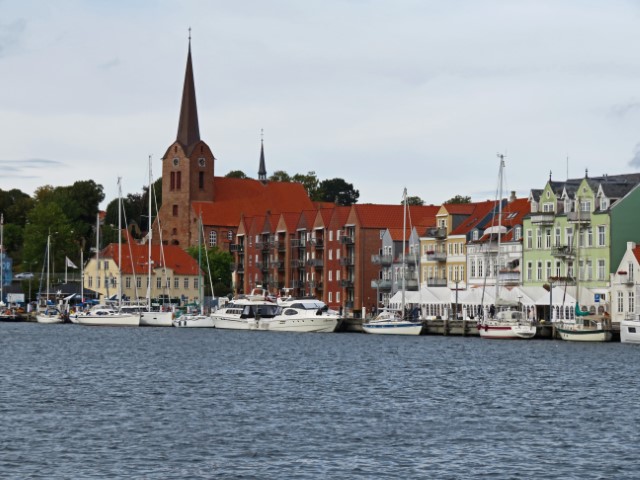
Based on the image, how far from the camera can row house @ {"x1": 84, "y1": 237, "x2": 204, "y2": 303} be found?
179500mm

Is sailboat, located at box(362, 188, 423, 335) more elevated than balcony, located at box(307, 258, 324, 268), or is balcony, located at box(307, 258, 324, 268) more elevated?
balcony, located at box(307, 258, 324, 268)

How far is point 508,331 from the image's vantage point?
10300 centimetres

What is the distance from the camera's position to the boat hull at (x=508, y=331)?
336ft

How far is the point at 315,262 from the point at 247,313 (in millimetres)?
27736

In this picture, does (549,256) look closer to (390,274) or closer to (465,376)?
(390,274)

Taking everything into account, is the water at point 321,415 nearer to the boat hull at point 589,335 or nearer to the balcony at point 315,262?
the boat hull at point 589,335

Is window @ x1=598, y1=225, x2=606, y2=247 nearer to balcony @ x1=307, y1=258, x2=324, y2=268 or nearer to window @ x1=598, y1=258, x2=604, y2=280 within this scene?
window @ x1=598, y1=258, x2=604, y2=280

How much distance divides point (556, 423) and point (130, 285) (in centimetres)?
13590

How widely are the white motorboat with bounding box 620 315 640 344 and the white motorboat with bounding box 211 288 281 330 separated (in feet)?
143

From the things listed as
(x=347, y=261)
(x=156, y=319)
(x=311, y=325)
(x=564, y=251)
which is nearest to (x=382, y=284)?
(x=347, y=261)

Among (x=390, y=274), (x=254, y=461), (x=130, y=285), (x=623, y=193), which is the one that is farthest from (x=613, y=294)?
(x=130, y=285)

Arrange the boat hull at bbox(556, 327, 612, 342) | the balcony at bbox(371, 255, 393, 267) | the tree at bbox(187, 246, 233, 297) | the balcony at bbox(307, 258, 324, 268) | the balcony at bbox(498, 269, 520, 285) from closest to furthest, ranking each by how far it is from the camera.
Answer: the boat hull at bbox(556, 327, 612, 342), the balcony at bbox(498, 269, 520, 285), the balcony at bbox(371, 255, 393, 267), the balcony at bbox(307, 258, 324, 268), the tree at bbox(187, 246, 233, 297)

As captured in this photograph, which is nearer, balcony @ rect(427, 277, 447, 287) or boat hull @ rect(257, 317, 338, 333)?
boat hull @ rect(257, 317, 338, 333)

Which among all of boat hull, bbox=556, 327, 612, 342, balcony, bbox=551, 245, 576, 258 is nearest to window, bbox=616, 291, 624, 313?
balcony, bbox=551, 245, 576, 258
